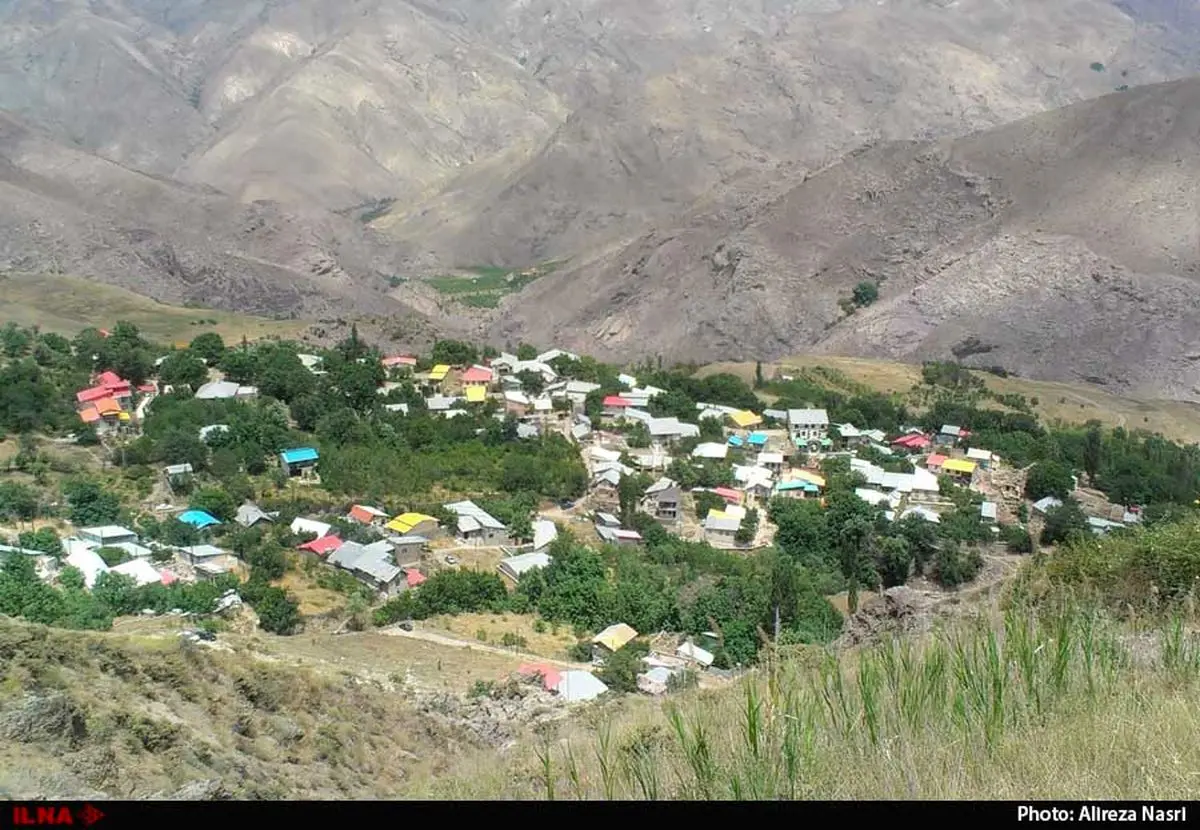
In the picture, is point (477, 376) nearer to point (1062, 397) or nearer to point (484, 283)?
point (1062, 397)

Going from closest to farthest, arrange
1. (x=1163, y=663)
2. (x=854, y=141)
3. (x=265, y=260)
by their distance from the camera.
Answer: (x=1163, y=663) < (x=265, y=260) < (x=854, y=141)

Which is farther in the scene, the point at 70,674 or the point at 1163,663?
the point at 70,674

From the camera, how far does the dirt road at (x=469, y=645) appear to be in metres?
18.0

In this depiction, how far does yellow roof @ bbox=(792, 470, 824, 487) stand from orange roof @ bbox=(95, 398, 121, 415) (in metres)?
22.0

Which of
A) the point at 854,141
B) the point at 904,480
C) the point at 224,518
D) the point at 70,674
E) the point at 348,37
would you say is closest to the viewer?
the point at 70,674

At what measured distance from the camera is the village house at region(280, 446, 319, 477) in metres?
28.6

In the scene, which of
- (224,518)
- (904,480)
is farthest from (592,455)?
(224,518)

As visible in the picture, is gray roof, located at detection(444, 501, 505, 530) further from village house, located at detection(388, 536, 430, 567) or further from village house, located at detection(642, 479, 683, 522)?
village house, located at detection(642, 479, 683, 522)

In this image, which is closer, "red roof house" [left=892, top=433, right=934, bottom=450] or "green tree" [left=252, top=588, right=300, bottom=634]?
"green tree" [left=252, top=588, right=300, bottom=634]

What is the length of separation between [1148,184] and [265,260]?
216 feet

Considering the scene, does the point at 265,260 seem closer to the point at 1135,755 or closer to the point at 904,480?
the point at 904,480

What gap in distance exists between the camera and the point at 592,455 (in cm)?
3425

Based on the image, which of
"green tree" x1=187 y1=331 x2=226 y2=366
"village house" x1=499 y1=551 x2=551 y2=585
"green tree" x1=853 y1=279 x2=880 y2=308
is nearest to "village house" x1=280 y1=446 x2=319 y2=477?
"village house" x1=499 y1=551 x2=551 y2=585
